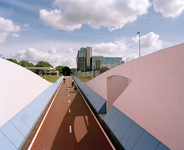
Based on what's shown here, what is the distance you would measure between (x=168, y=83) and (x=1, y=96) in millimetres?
8460

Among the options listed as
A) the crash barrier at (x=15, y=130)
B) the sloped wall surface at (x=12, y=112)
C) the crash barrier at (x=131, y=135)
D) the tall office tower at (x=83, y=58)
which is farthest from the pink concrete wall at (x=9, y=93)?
the tall office tower at (x=83, y=58)

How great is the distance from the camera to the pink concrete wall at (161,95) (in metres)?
4.95

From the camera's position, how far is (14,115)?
8164 millimetres

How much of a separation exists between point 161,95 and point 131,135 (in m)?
2.85

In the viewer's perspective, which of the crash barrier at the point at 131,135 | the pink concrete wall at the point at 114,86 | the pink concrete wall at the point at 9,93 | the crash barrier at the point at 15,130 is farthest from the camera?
the pink concrete wall at the point at 114,86

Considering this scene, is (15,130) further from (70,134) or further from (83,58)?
(83,58)

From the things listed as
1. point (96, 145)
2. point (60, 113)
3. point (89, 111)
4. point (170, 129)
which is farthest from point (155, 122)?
point (60, 113)

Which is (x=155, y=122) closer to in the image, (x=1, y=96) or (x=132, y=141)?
(x=132, y=141)

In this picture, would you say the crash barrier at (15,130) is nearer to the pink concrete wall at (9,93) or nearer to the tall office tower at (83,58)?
the pink concrete wall at (9,93)

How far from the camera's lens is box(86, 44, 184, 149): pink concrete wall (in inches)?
195

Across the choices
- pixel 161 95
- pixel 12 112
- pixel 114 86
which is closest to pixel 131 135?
pixel 161 95

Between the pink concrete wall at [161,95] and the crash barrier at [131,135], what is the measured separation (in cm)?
24

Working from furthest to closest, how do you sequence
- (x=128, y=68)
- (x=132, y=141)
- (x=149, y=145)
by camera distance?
(x=128, y=68)
(x=132, y=141)
(x=149, y=145)

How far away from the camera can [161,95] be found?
19.3 ft
